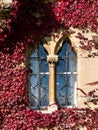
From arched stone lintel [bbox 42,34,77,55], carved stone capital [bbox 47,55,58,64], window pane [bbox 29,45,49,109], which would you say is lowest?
window pane [bbox 29,45,49,109]

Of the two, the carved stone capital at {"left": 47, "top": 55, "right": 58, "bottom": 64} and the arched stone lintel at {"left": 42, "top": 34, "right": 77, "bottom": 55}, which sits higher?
the arched stone lintel at {"left": 42, "top": 34, "right": 77, "bottom": 55}

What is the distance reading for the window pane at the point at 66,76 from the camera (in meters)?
13.0

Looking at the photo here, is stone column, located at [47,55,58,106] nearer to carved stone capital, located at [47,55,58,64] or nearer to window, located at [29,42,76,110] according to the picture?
carved stone capital, located at [47,55,58,64]

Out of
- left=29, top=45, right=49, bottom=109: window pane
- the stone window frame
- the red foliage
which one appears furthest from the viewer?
left=29, top=45, right=49, bottom=109: window pane

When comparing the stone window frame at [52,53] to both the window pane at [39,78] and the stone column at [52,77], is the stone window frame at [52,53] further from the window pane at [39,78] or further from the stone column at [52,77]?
the window pane at [39,78]

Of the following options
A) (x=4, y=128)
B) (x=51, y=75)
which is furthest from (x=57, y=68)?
(x=4, y=128)

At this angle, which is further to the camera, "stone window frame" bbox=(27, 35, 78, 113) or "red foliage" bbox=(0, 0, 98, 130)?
"stone window frame" bbox=(27, 35, 78, 113)

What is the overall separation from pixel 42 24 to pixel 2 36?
43.5 inches

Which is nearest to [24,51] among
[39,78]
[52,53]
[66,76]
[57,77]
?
[52,53]

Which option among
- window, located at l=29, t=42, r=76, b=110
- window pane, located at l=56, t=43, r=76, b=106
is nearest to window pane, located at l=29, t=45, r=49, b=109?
window, located at l=29, t=42, r=76, b=110

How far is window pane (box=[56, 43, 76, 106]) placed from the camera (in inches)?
513

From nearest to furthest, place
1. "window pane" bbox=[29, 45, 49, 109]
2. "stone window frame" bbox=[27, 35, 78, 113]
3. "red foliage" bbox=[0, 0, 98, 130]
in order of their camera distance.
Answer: "red foliage" bbox=[0, 0, 98, 130], "stone window frame" bbox=[27, 35, 78, 113], "window pane" bbox=[29, 45, 49, 109]

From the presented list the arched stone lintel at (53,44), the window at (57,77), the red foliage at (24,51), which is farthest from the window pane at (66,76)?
the red foliage at (24,51)

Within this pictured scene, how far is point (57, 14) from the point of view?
12.7 meters
